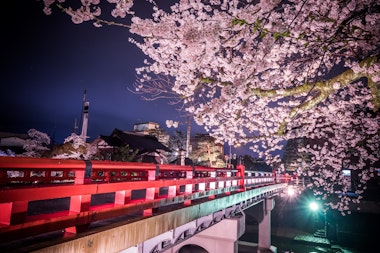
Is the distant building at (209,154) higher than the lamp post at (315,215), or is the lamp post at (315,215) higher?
the distant building at (209,154)

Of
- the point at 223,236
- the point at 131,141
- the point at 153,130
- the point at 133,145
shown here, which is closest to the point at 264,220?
the point at 223,236

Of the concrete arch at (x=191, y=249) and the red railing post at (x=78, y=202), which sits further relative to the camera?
the concrete arch at (x=191, y=249)

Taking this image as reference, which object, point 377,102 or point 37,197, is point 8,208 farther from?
point 377,102

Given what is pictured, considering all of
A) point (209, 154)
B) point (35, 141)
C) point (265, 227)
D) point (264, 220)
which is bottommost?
point (265, 227)

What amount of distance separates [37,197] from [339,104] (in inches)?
431

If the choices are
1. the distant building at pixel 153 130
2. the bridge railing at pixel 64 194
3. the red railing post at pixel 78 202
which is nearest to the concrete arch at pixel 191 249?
the bridge railing at pixel 64 194

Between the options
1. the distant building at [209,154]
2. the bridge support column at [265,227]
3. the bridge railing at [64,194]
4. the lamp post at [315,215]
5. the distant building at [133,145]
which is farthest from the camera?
the distant building at [209,154]

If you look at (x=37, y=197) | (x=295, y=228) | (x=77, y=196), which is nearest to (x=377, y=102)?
(x=77, y=196)

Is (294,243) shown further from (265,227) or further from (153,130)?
(153,130)

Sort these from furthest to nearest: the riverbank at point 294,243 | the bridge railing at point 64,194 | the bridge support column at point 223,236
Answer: the riverbank at point 294,243, the bridge support column at point 223,236, the bridge railing at point 64,194

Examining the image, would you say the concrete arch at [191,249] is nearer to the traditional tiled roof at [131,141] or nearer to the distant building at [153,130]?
the traditional tiled roof at [131,141]

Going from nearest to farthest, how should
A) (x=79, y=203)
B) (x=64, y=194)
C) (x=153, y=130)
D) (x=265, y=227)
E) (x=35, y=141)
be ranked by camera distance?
(x=64, y=194)
(x=79, y=203)
(x=265, y=227)
(x=35, y=141)
(x=153, y=130)

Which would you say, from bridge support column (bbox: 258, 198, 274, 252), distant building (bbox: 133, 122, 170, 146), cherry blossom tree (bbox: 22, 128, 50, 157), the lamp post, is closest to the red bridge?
bridge support column (bbox: 258, 198, 274, 252)

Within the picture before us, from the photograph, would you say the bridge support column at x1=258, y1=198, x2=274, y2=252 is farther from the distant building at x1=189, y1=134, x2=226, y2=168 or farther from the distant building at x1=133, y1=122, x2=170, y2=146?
the distant building at x1=133, y1=122, x2=170, y2=146
